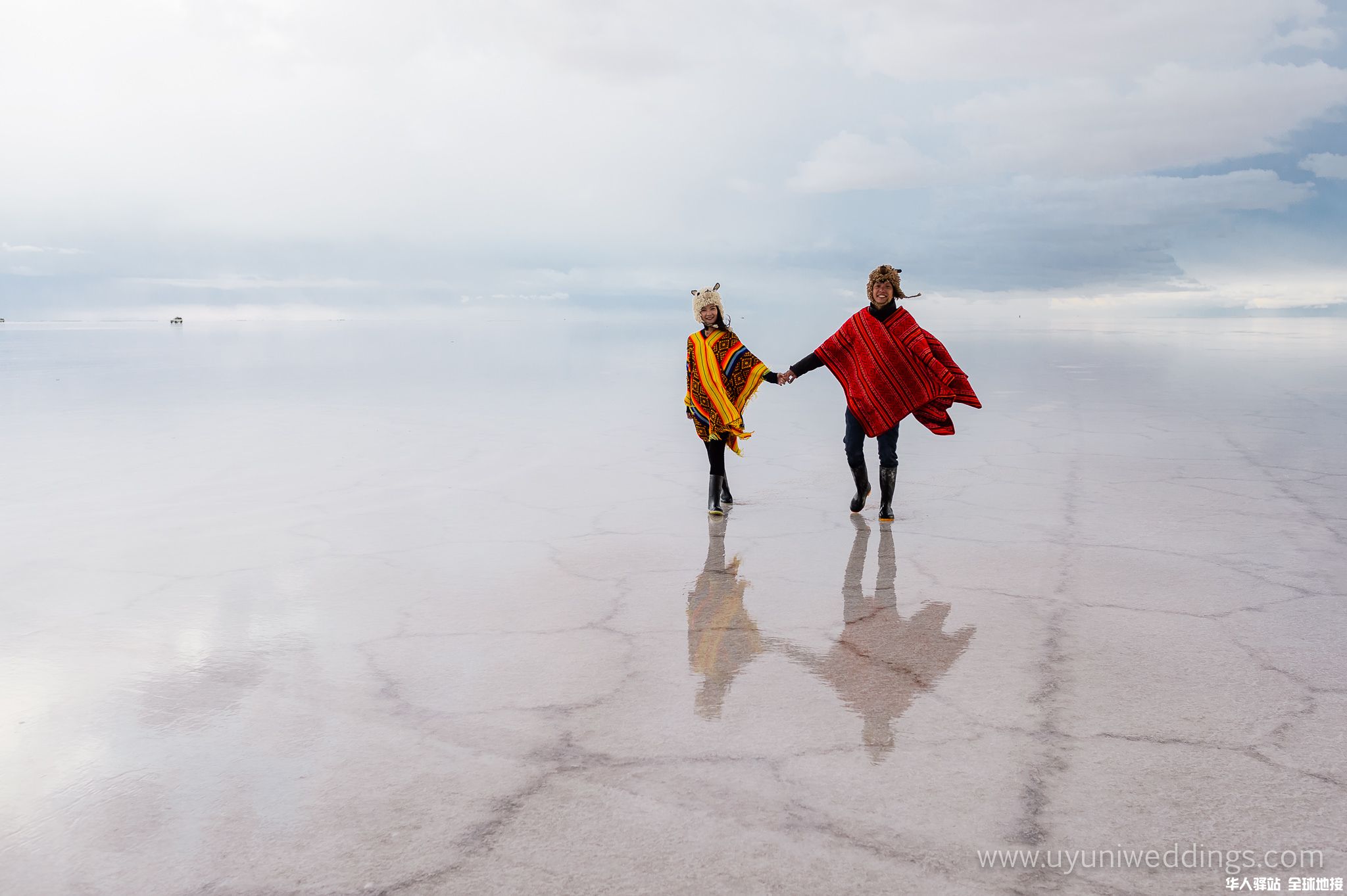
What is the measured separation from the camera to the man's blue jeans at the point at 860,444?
5348mm

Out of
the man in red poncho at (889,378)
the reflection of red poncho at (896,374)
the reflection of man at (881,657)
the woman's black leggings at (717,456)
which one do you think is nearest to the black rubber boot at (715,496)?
the woman's black leggings at (717,456)

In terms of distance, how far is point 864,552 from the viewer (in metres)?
4.48

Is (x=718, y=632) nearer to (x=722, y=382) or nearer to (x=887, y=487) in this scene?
(x=887, y=487)

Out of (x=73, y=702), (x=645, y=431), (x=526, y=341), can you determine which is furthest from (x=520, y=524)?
(x=526, y=341)

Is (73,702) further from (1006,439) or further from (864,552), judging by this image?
(1006,439)

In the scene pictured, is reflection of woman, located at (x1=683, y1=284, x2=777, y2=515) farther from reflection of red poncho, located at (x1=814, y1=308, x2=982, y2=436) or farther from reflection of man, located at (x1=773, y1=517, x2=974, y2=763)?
reflection of man, located at (x1=773, y1=517, x2=974, y2=763)

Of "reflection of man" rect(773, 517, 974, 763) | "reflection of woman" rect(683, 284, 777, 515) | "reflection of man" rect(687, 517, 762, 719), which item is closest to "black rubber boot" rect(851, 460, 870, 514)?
"reflection of woman" rect(683, 284, 777, 515)

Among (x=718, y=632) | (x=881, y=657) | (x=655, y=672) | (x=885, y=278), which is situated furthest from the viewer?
(x=885, y=278)

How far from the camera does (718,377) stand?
18.4 feet

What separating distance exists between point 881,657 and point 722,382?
2.77 m

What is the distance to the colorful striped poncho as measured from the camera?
18.3 feet

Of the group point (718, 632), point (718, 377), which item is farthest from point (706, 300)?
point (718, 632)

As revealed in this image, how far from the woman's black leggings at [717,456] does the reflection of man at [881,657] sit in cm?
160

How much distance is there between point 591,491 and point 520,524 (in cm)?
97
